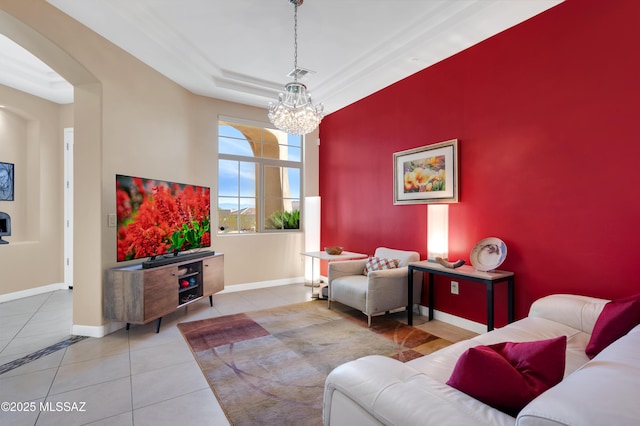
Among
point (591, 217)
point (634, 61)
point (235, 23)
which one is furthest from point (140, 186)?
point (634, 61)

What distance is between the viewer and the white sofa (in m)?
0.77

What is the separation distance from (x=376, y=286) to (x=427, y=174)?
1.51 meters

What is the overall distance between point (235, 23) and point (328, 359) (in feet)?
11.3

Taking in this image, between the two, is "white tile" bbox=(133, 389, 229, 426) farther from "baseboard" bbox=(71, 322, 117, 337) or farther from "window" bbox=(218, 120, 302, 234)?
"window" bbox=(218, 120, 302, 234)

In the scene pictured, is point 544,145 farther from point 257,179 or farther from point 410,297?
point 257,179

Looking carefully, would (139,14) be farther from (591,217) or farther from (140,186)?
(591,217)

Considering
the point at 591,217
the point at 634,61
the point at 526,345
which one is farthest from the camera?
the point at 591,217

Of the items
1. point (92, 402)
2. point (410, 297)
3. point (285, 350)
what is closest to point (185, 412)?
point (92, 402)

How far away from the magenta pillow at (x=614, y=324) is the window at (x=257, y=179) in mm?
4590

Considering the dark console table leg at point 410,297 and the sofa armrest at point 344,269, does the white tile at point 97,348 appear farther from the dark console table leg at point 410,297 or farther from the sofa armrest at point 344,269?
the dark console table leg at point 410,297

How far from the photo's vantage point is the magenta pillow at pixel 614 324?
1793 millimetres

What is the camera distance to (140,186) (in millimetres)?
3500

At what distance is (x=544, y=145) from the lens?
291 centimetres

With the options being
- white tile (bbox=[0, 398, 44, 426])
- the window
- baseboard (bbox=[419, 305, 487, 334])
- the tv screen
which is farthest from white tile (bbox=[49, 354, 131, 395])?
baseboard (bbox=[419, 305, 487, 334])
